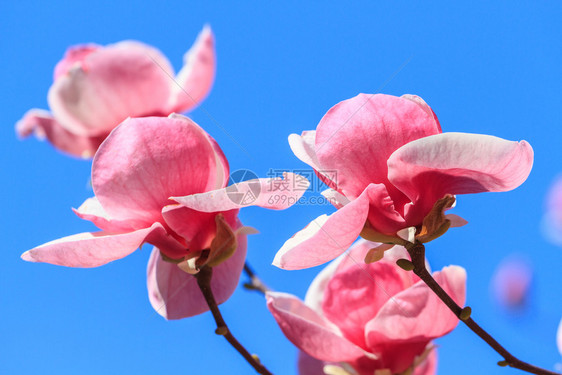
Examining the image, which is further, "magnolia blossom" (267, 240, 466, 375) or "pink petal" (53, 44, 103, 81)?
"pink petal" (53, 44, 103, 81)

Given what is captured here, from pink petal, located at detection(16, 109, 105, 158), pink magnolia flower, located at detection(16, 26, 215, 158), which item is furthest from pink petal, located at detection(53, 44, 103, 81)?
pink petal, located at detection(16, 109, 105, 158)

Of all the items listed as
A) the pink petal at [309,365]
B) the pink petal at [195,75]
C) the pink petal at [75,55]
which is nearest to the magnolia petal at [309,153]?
the pink petal at [309,365]

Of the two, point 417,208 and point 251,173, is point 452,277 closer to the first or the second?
point 417,208

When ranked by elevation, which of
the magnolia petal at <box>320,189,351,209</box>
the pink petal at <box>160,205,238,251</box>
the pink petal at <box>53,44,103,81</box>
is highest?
the pink petal at <box>53,44,103,81</box>

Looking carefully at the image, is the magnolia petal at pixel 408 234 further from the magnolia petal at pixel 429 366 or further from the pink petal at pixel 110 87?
the pink petal at pixel 110 87

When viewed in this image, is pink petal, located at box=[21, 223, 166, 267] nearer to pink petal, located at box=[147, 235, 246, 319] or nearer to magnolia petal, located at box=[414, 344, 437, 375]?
pink petal, located at box=[147, 235, 246, 319]

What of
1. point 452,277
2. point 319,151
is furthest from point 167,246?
point 452,277
